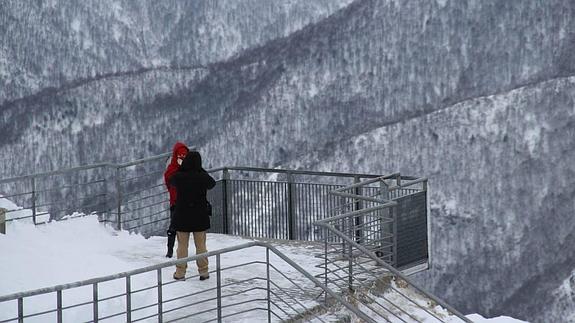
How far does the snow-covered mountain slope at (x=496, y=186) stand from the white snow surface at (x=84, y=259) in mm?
79670

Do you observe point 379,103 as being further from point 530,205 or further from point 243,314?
point 243,314

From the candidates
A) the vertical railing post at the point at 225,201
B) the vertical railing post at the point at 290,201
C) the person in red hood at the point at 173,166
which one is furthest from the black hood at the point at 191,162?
the vertical railing post at the point at 225,201

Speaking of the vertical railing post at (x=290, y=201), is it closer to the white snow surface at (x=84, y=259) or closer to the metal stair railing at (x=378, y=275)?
the white snow surface at (x=84, y=259)

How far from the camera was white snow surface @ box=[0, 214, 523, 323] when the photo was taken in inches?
503

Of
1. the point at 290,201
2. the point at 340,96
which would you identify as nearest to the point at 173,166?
the point at 290,201

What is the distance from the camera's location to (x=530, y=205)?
104 m

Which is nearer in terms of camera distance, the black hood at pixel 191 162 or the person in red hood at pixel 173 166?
the black hood at pixel 191 162

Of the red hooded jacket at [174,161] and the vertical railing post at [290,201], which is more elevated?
the red hooded jacket at [174,161]

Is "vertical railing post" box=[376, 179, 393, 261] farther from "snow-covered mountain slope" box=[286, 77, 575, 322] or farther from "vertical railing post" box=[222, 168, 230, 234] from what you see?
"snow-covered mountain slope" box=[286, 77, 575, 322]

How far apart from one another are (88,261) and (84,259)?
98 mm

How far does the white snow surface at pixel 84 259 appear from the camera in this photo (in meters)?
12.8

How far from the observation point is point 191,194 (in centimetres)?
1323

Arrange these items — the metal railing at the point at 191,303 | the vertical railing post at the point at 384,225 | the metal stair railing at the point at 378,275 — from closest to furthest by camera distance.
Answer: the metal railing at the point at 191,303 → the metal stair railing at the point at 378,275 → the vertical railing post at the point at 384,225

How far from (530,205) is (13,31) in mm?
53572
